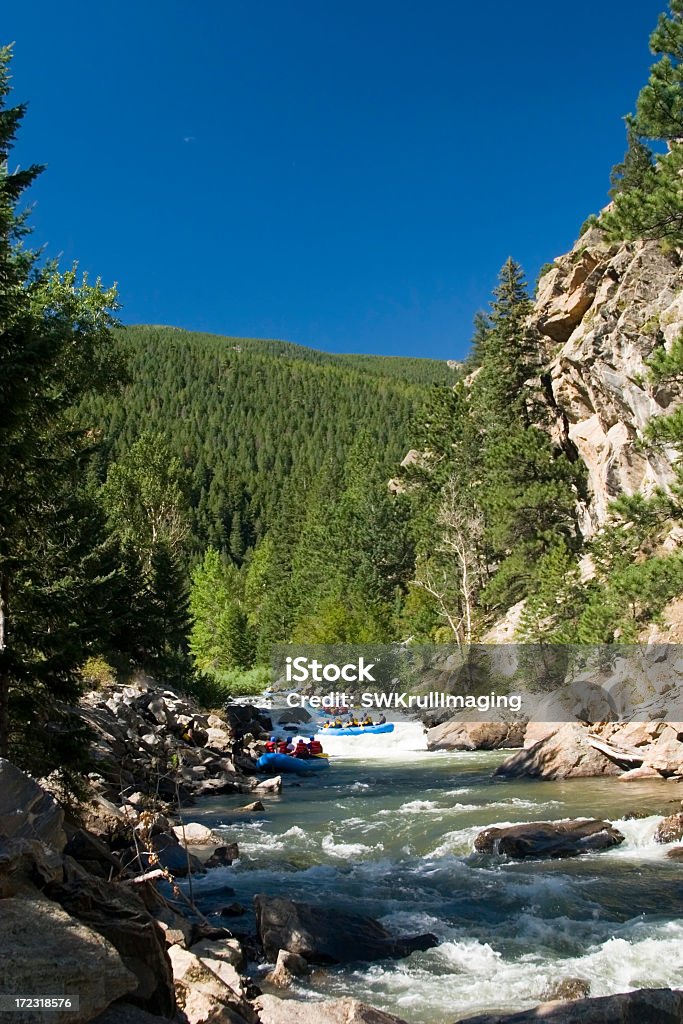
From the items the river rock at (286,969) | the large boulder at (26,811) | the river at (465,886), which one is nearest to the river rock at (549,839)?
the river at (465,886)

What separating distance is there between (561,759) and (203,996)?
1743 centimetres

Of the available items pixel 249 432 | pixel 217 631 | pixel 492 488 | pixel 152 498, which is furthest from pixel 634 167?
pixel 249 432

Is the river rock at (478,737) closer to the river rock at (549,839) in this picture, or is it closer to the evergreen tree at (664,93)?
the river rock at (549,839)

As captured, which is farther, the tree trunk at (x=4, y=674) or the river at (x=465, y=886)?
the tree trunk at (x=4, y=674)

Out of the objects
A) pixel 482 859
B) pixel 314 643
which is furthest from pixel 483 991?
pixel 314 643

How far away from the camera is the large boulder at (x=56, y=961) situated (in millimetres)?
4117

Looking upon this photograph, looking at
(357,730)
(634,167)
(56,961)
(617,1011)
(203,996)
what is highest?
(634,167)

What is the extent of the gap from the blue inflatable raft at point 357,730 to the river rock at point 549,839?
2318cm

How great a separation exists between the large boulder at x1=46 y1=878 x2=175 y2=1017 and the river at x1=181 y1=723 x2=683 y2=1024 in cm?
301

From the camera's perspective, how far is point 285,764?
2689 cm

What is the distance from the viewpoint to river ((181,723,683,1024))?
8453 millimetres

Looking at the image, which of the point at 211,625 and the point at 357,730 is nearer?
the point at 357,730

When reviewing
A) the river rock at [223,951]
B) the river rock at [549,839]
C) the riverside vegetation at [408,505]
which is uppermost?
the riverside vegetation at [408,505]

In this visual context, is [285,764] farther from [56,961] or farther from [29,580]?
[56,961]
